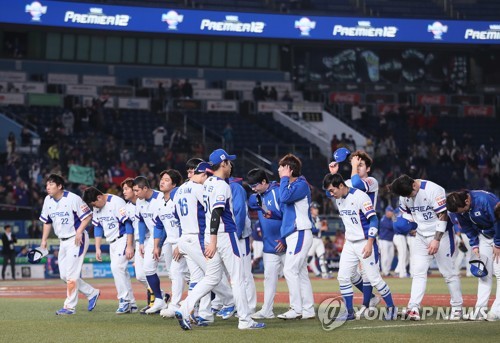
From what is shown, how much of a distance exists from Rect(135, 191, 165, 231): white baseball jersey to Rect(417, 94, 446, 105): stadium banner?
1591 inches

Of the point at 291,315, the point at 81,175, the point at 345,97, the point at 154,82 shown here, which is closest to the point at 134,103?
the point at 154,82

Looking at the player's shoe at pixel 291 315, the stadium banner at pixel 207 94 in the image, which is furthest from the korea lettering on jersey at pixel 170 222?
the stadium banner at pixel 207 94

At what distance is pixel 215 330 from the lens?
44.9ft

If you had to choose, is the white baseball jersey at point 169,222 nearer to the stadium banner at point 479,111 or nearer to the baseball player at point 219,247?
the baseball player at point 219,247

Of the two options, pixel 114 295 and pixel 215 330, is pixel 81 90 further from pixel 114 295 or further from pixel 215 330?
pixel 215 330

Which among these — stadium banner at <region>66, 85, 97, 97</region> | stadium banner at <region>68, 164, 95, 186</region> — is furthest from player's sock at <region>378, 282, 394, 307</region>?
stadium banner at <region>66, 85, 97, 97</region>

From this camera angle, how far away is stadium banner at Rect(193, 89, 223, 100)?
51.4m

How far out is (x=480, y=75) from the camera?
59.3 meters

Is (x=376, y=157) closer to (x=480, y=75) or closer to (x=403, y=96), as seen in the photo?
(x=403, y=96)

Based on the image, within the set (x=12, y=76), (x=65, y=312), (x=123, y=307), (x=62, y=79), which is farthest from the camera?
(x=62, y=79)

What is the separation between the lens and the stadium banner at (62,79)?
49.1m

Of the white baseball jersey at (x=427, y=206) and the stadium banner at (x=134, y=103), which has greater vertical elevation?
the stadium banner at (x=134, y=103)

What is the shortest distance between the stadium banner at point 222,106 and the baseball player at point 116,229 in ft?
107

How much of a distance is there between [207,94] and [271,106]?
333 centimetres
